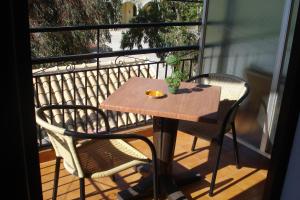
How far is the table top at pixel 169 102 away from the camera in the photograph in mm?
2088

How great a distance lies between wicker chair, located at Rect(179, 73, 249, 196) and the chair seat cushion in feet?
2.04

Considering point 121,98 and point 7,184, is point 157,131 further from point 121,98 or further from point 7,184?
point 7,184

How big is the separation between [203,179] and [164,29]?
760 centimetres

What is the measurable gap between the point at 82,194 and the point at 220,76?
5.41 feet

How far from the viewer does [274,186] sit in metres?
0.98

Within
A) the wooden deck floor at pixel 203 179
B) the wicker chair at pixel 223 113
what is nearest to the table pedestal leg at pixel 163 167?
the wooden deck floor at pixel 203 179

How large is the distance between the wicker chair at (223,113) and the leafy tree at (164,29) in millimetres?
5821

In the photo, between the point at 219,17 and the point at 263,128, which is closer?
the point at 263,128

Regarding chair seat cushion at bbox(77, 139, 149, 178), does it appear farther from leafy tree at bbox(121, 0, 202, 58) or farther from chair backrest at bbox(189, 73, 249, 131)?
leafy tree at bbox(121, 0, 202, 58)

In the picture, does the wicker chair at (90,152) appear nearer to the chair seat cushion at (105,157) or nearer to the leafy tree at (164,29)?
the chair seat cushion at (105,157)

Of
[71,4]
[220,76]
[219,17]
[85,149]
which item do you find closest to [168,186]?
[85,149]

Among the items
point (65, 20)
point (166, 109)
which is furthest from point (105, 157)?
point (65, 20)

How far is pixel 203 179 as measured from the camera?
8.98ft

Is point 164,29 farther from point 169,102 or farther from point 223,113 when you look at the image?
point 169,102
